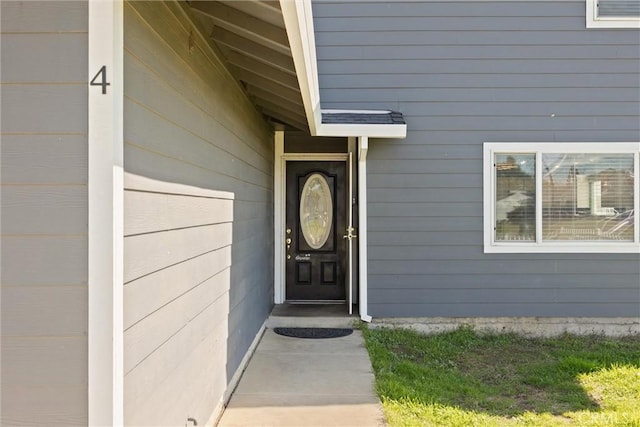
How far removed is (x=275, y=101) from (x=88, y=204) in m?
→ 2.98

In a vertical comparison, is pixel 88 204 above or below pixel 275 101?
below

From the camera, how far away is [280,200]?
6.13 m

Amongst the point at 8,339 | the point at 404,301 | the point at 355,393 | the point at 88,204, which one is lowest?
the point at 355,393

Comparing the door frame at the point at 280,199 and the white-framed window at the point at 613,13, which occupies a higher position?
the white-framed window at the point at 613,13

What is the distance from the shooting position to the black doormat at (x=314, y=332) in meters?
4.94

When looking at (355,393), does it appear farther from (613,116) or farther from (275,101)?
(613,116)

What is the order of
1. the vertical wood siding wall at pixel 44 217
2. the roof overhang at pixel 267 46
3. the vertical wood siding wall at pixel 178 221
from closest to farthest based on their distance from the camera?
the vertical wood siding wall at pixel 44 217 < the vertical wood siding wall at pixel 178 221 < the roof overhang at pixel 267 46

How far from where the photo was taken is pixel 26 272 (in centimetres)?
150

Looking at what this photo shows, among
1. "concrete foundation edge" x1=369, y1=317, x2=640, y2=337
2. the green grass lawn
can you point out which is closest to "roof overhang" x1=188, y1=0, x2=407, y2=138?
the green grass lawn

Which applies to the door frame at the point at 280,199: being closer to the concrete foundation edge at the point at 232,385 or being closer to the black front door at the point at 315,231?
the black front door at the point at 315,231

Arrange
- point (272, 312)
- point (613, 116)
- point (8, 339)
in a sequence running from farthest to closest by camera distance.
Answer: point (272, 312)
point (613, 116)
point (8, 339)

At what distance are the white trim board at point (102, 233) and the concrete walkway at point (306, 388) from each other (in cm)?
158

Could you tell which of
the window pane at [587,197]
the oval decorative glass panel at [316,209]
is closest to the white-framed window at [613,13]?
the window pane at [587,197]

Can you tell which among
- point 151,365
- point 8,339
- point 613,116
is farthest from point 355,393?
point 613,116
